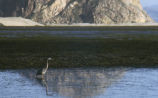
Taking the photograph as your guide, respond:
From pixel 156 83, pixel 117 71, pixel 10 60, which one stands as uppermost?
pixel 156 83

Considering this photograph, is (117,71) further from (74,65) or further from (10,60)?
(10,60)

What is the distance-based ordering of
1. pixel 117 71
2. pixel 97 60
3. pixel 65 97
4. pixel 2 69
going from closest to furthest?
pixel 65 97 → pixel 117 71 → pixel 2 69 → pixel 97 60

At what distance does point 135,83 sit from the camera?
78.3ft

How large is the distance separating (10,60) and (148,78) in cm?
1632

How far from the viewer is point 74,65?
34.5m

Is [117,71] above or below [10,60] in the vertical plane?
above

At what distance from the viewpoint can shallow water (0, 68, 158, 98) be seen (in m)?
20.7

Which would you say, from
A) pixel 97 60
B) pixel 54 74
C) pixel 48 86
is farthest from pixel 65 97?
pixel 97 60

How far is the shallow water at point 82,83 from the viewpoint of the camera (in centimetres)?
2069

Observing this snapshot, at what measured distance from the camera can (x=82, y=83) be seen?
2417 centimetres

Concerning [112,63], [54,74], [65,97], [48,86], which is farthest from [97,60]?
[65,97]

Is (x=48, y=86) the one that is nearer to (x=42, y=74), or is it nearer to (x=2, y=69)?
(x=42, y=74)

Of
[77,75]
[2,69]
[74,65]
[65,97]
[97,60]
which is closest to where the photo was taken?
[65,97]

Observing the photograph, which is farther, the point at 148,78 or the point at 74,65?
the point at 74,65
